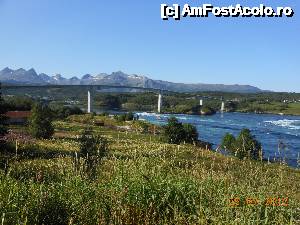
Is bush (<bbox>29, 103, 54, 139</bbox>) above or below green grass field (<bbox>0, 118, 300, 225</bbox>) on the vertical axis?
below

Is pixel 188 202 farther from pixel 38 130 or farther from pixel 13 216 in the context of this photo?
pixel 38 130

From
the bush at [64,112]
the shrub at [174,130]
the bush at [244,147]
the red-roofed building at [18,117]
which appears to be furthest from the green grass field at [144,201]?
the bush at [64,112]

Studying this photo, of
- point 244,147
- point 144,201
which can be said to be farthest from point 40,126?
point 144,201

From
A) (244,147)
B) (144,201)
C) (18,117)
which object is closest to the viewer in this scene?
(144,201)

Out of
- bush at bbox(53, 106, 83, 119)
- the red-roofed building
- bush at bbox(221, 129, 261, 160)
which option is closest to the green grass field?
bush at bbox(221, 129, 261, 160)

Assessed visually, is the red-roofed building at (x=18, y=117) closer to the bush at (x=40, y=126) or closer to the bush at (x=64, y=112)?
the bush at (x=64, y=112)

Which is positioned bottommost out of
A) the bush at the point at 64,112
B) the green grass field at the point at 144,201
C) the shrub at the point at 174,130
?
the bush at the point at 64,112

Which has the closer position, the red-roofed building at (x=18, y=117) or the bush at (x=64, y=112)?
the red-roofed building at (x=18, y=117)

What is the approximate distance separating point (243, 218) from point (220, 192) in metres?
1.17

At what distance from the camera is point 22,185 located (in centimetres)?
870

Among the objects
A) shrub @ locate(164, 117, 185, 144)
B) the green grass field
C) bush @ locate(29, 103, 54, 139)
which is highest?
the green grass field

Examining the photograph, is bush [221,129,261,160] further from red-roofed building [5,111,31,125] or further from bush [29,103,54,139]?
red-roofed building [5,111,31,125]

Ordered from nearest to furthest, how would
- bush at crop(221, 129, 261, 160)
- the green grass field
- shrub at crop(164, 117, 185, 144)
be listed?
the green grass field → bush at crop(221, 129, 261, 160) → shrub at crop(164, 117, 185, 144)

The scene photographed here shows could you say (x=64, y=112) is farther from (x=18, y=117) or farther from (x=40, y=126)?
(x=40, y=126)
